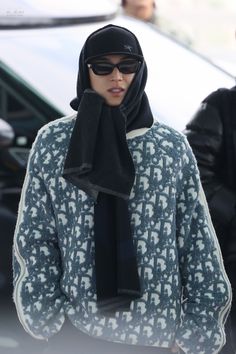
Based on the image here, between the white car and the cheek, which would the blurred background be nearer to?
the white car

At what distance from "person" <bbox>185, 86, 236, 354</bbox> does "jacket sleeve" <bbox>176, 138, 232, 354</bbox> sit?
527 millimetres

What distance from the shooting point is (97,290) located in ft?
6.98

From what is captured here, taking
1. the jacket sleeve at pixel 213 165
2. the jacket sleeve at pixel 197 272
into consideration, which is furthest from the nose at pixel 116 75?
the jacket sleeve at pixel 213 165

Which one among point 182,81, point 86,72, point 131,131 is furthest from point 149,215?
point 182,81

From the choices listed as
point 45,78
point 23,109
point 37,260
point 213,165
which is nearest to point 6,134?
point 23,109

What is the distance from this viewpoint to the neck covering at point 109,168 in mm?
2100

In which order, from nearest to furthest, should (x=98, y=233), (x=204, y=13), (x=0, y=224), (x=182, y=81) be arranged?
1. (x=98, y=233)
2. (x=0, y=224)
3. (x=182, y=81)
4. (x=204, y=13)

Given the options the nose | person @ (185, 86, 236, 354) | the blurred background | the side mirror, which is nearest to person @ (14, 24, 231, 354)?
the nose

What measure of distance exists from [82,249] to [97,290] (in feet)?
0.34

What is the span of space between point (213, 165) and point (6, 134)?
37.5 inches

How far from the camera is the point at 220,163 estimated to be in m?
2.79

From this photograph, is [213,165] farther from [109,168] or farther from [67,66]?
[67,66]

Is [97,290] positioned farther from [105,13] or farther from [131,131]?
[105,13]

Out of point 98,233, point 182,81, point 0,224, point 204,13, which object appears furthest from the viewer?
point 204,13
